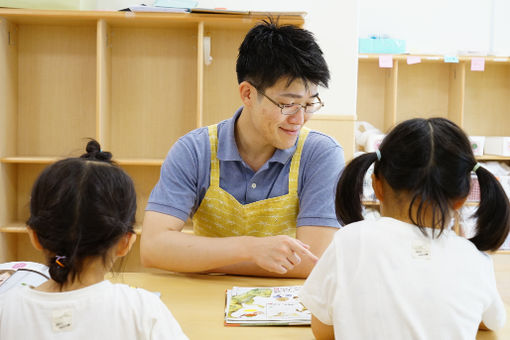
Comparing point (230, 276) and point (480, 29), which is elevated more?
point (480, 29)

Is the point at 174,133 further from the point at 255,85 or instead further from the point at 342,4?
the point at 255,85

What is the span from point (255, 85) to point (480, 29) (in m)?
3.62

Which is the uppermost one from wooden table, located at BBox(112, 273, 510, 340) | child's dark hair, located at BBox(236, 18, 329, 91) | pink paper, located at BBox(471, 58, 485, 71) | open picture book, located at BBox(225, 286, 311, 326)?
pink paper, located at BBox(471, 58, 485, 71)

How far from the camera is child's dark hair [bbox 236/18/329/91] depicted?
5.02 ft

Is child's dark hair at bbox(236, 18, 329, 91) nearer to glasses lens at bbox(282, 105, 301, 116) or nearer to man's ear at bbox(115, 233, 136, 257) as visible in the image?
glasses lens at bbox(282, 105, 301, 116)

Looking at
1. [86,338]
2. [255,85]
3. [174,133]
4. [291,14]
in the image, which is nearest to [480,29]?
[291,14]

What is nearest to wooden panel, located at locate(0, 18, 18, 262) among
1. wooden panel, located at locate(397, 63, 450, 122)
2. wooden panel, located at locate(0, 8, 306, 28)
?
wooden panel, located at locate(0, 8, 306, 28)

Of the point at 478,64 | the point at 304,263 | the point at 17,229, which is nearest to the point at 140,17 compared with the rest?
the point at 17,229

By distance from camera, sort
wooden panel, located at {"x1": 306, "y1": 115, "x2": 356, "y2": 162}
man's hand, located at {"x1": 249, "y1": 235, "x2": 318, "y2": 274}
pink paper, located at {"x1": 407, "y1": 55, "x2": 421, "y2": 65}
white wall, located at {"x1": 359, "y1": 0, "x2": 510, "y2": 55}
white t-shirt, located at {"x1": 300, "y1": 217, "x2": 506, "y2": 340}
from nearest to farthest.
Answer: white t-shirt, located at {"x1": 300, "y1": 217, "x2": 506, "y2": 340}
man's hand, located at {"x1": 249, "y1": 235, "x2": 318, "y2": 274}
wooden panel, located at {"x1": 306, "y1": 115, "x2": 356, "y2": 162}
pink paper, located at {"x1": 407, "y1": 55, "x2": 421, "y2": 65}
white wall, located at {"x1": 359, "y1": 0, "x2": 510, "y2": 55}

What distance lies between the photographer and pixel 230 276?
1.49 metres

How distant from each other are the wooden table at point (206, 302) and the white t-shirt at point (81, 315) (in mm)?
248

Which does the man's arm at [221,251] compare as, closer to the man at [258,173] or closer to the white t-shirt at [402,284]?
the man at [258,173]

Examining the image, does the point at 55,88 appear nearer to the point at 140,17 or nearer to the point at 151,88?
the point at 151,88

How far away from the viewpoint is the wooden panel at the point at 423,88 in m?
4.37
